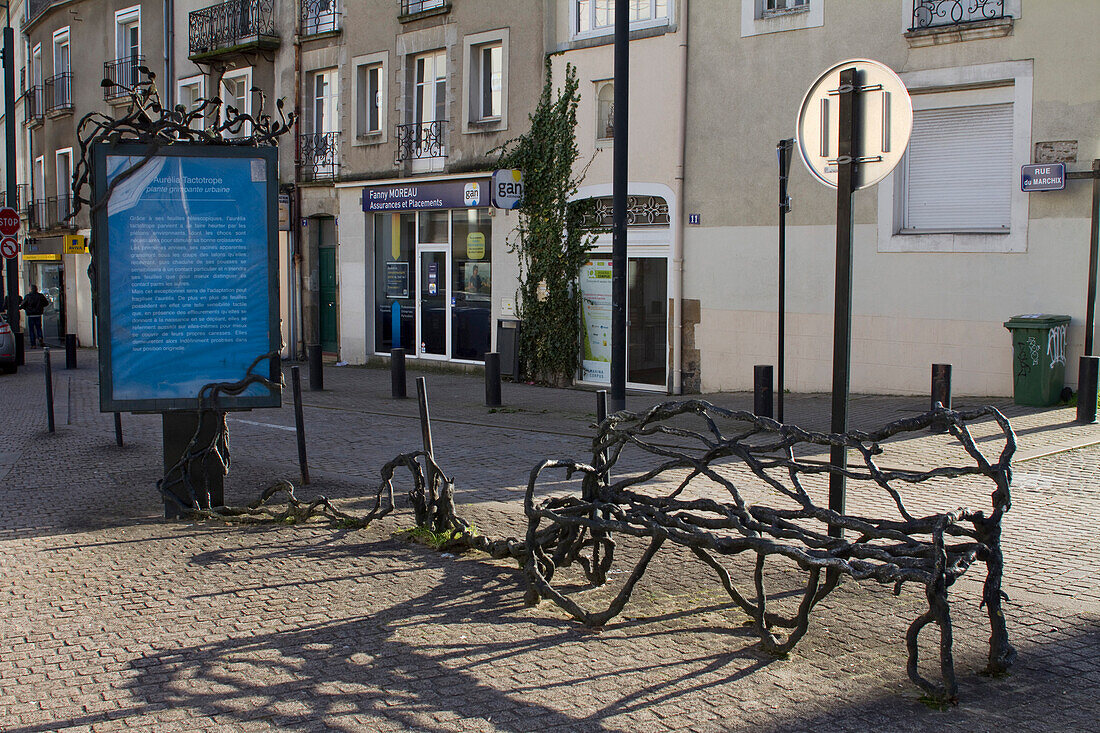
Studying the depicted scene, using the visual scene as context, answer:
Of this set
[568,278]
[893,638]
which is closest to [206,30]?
[568,278]

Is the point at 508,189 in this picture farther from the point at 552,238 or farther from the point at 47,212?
the point at 47,212

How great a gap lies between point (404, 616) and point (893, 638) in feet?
7.81

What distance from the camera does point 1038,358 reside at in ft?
40.8

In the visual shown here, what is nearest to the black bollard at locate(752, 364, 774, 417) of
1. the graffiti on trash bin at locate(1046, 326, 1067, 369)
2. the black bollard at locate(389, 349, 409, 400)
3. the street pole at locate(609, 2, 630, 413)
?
the street pole at locate(609, 2, 630, 413)

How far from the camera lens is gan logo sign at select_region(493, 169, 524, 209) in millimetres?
18359

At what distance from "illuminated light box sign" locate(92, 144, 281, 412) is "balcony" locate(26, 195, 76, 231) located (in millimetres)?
29279

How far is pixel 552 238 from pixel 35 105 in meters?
26.9

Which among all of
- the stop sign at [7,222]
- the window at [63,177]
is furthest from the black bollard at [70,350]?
the window at [63,177]

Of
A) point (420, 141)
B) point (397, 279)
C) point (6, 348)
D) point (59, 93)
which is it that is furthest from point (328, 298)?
point (59, 93)

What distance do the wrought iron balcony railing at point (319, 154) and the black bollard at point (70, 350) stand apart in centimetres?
622

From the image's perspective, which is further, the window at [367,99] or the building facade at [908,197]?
the window at [367,99]

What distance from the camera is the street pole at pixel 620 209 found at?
38.7ft

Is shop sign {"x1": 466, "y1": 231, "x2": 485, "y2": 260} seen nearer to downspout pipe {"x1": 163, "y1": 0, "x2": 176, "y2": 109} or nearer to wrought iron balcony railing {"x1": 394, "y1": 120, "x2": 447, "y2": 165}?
wrought iron balcony railing {"x1": 394, "y1": 120, "x2": 447, "y2": 165}

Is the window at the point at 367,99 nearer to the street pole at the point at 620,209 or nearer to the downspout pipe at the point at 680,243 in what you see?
the downspout pipe at the point at 680,243
